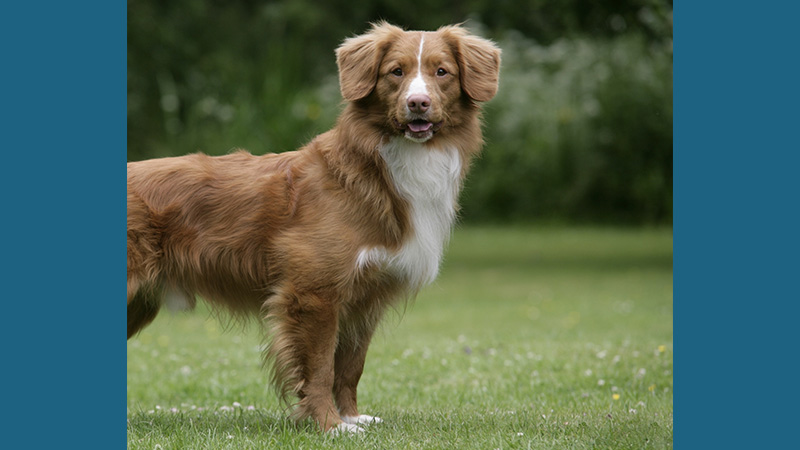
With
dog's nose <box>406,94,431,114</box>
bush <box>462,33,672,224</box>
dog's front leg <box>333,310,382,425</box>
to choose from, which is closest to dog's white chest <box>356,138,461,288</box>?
dog's nose <box>406,94,431,114</box>

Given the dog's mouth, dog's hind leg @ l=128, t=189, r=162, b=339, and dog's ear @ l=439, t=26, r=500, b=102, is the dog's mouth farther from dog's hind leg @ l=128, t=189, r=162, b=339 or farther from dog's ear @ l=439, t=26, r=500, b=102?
dog's hind leg @ l=128, t=189, r=162, b=339

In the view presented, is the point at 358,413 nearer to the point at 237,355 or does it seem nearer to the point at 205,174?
the point at 205,174

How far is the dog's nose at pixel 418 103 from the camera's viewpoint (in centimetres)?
486

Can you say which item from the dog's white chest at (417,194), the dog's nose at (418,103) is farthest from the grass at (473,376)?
the dog's nose at (418,103)

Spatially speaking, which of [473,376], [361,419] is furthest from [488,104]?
[361,419]

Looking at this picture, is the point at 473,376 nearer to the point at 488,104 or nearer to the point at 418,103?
the point at 418,103

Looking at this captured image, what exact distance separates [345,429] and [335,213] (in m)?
1.17

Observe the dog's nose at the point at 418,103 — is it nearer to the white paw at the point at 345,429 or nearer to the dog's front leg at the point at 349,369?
the dog's front leg at the point at 349,369

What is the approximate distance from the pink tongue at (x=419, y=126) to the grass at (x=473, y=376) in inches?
49.5

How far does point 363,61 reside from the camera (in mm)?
5152

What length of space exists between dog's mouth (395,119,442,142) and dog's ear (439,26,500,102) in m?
0.32

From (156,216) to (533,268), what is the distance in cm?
1099

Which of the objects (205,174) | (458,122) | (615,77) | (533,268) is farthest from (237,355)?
(615,77)

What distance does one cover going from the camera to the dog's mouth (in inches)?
196
